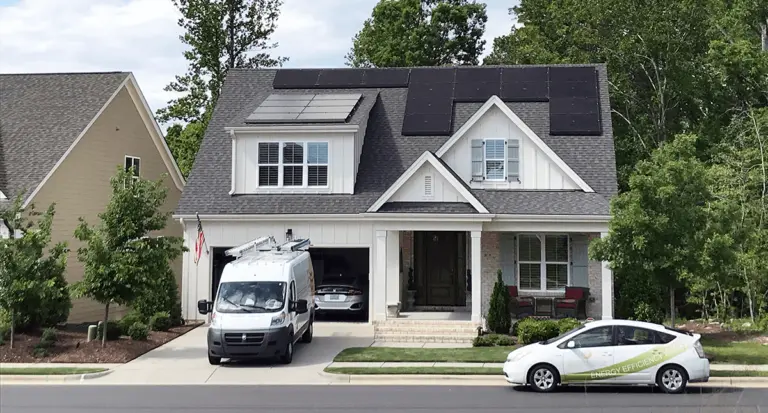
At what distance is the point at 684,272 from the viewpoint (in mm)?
18641

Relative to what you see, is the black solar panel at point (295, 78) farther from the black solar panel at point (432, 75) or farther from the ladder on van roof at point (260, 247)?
the ladder on van roof at point (260, 247)

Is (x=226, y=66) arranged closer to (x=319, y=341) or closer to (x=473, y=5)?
(x=473, y=5)

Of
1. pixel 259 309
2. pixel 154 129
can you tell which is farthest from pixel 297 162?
pixel 154 129

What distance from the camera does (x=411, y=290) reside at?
85.5ft

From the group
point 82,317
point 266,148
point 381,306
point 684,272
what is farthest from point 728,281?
point 82,317

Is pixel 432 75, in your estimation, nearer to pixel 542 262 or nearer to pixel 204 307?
pixel 542 262

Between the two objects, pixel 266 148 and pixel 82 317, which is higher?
pixel 266 148

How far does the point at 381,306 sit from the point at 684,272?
858cm

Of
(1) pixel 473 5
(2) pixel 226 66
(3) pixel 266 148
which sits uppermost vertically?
(1) pixel 473 5

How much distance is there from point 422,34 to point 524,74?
19.9 meters

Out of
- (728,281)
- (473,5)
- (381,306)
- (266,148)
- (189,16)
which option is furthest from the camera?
(473,5)

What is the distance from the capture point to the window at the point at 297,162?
25.8 metres

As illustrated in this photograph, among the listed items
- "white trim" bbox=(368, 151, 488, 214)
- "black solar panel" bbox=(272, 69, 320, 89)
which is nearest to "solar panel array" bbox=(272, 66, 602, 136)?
"black solar panel" bbox=(272, 69, 320, 89)

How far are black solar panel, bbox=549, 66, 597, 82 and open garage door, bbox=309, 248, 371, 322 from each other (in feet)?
30.9
